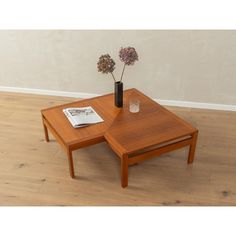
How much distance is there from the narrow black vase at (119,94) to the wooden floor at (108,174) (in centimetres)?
46

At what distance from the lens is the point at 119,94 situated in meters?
2.77

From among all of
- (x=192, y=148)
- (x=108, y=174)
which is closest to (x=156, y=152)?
(x=192, y=148)

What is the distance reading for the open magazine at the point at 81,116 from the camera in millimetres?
2559

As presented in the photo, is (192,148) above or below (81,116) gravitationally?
below

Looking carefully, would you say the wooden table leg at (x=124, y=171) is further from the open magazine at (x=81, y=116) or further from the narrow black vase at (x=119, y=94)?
the narrow black vase at (x=119, y=94)

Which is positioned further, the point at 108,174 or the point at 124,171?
the point at 108,174

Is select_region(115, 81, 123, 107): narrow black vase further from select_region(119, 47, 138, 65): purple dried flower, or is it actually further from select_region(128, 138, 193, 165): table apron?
select_region(128, 138, 193, 165): table apron

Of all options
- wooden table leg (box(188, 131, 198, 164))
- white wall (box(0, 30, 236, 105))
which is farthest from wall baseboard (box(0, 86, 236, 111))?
wooden table leg (box(188, 131, 198, 164))

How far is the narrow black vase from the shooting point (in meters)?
2.74

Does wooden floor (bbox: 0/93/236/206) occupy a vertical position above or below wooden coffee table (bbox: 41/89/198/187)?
below

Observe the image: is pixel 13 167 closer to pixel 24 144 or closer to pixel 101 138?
pixel 24 144

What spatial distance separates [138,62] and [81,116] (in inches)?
46.9

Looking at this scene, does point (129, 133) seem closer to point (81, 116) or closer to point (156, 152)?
point (156, 152)

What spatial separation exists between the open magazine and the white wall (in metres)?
1.01
